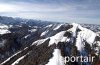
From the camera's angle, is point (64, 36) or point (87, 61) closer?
point (87, 61)

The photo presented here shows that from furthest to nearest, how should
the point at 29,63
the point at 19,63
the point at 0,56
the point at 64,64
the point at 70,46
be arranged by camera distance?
the point at 0,56
the point at 70,46
the point at 19,63
the point at 29,63
the point at 64,64

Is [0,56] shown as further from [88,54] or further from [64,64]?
[64,64]

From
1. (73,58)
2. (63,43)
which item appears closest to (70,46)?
(63,43)

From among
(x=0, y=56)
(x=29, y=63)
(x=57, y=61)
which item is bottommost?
(x=0, y=56)

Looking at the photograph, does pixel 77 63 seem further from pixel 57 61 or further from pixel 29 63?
pixel 29 63

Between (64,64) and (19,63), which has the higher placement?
(64,64)

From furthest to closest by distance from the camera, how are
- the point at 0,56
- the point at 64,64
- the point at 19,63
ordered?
the point at 0,56 → the point at 19,63 → the point at 64,64

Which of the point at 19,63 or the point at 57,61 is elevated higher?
the point at 57,61

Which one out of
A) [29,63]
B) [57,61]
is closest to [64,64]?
[57,61]

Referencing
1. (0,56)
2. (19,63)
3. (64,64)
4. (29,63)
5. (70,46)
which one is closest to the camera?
(64,64)
